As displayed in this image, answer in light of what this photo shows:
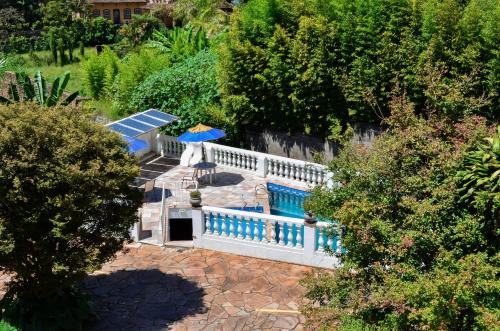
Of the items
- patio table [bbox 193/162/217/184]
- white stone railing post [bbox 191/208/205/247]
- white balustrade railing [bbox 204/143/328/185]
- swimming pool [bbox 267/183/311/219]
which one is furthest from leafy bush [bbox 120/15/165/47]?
white stone railing post [bbox 191/208/205/247]

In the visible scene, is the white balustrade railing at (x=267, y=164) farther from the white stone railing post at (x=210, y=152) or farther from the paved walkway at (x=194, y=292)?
the paved walkway at (x=194, y=292)

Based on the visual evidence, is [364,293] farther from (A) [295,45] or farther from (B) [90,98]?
(B) [90,98]

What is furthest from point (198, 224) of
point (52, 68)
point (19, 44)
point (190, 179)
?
point (19, 44)

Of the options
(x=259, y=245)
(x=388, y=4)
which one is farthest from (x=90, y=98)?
(x=259, y=245)

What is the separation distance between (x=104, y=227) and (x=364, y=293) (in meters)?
5.18

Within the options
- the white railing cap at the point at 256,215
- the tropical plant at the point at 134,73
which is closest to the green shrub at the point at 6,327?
the white railing cap at the point at 256,215

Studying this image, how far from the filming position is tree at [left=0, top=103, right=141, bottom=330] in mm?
10555

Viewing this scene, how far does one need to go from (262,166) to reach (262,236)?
6385 mm

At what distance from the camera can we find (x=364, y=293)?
943cm

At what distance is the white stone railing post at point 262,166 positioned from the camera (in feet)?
70.0

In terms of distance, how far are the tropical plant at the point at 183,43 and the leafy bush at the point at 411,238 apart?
2190 centimetres

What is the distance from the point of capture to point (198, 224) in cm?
1566

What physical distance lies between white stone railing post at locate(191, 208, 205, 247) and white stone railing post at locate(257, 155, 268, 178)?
6077 millimetres

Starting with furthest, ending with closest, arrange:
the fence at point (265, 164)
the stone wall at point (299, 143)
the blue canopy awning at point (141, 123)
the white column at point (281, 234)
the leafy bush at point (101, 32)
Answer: the leafy bush at point (101, 32) < the stone wall at point (299, 143) < the blue canopy awning at point (141, 123) < the fence at point (265, 164) < the white column at point (281, 234)
